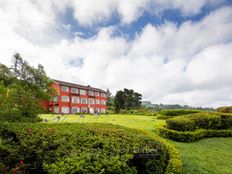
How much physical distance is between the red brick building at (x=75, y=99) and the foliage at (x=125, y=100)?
4.52 metres

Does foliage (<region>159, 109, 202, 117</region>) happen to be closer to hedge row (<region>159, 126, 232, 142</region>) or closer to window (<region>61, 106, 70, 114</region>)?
hedge row (<region>159, 126, 232, 142</region>)

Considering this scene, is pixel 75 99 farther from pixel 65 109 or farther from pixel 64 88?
pixel 64 88

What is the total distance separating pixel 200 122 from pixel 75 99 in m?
36.4

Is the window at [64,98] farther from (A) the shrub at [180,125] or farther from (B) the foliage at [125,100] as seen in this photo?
(A) the shrub at [180,125]

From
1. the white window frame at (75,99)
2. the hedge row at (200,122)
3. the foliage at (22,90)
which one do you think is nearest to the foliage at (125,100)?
the white window frame at (75,99)

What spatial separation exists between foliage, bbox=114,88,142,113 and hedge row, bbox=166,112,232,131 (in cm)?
4211

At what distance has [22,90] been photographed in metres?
8.35

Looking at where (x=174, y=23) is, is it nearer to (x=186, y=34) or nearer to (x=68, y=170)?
(x=186, y=34)

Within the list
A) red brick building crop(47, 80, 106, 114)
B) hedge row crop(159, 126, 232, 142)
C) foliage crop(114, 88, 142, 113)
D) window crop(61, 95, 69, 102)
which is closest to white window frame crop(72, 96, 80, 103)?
red brick building crop(47, 80, 106, 114)

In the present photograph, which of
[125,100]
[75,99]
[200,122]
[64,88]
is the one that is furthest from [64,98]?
Result: [200,122]

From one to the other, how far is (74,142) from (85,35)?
10500 mm

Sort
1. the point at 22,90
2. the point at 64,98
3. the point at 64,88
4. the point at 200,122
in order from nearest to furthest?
the point at 22,90 < the point at 200,122 < the point at 64,98 < the point at 64,88

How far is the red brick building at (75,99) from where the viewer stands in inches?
1644

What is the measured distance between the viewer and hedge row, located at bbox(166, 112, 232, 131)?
12.1m
